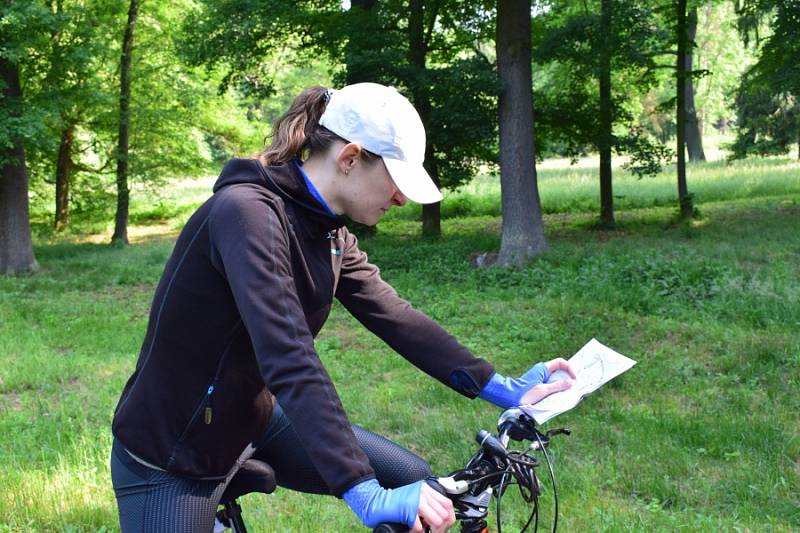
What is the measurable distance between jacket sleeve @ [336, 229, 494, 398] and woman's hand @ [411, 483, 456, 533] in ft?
2.75

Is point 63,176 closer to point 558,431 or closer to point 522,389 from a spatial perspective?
point 522,389

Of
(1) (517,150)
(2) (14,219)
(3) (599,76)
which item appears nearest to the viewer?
(1) (517,150)

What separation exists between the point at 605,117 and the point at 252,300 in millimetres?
18338

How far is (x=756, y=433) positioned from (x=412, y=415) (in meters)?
2.85

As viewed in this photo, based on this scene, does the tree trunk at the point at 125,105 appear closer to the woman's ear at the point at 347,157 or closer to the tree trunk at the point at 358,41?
the tree trunk at the point at 358,41

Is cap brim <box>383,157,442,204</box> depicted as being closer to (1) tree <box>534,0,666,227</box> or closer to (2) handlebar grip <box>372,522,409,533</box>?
(2) handlebar grip <box>372,522,409,533</box>

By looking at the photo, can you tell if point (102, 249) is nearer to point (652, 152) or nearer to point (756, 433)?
point (652, 152)

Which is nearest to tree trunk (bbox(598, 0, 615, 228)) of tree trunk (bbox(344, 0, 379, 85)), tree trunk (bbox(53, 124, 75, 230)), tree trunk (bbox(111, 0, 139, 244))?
tree trunk (bbox(344, 0, 379, 85))

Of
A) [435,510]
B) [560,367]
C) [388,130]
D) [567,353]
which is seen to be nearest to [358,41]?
[567,353]

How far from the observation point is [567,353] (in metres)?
8.91

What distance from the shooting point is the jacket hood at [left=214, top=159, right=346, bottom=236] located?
2.46m

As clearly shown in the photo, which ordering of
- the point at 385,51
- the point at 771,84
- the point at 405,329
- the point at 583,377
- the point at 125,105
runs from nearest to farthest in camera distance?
1. the point at 583,377
2. the point at 405,329
3. the point at 385,51
4. the point at 771,84
5. the point at 125,105

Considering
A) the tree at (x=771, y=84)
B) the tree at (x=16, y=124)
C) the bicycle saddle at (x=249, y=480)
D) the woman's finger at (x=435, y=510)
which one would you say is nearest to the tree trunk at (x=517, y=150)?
the tree at (x=771, y=84)

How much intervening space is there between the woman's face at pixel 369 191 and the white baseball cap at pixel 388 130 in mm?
52
